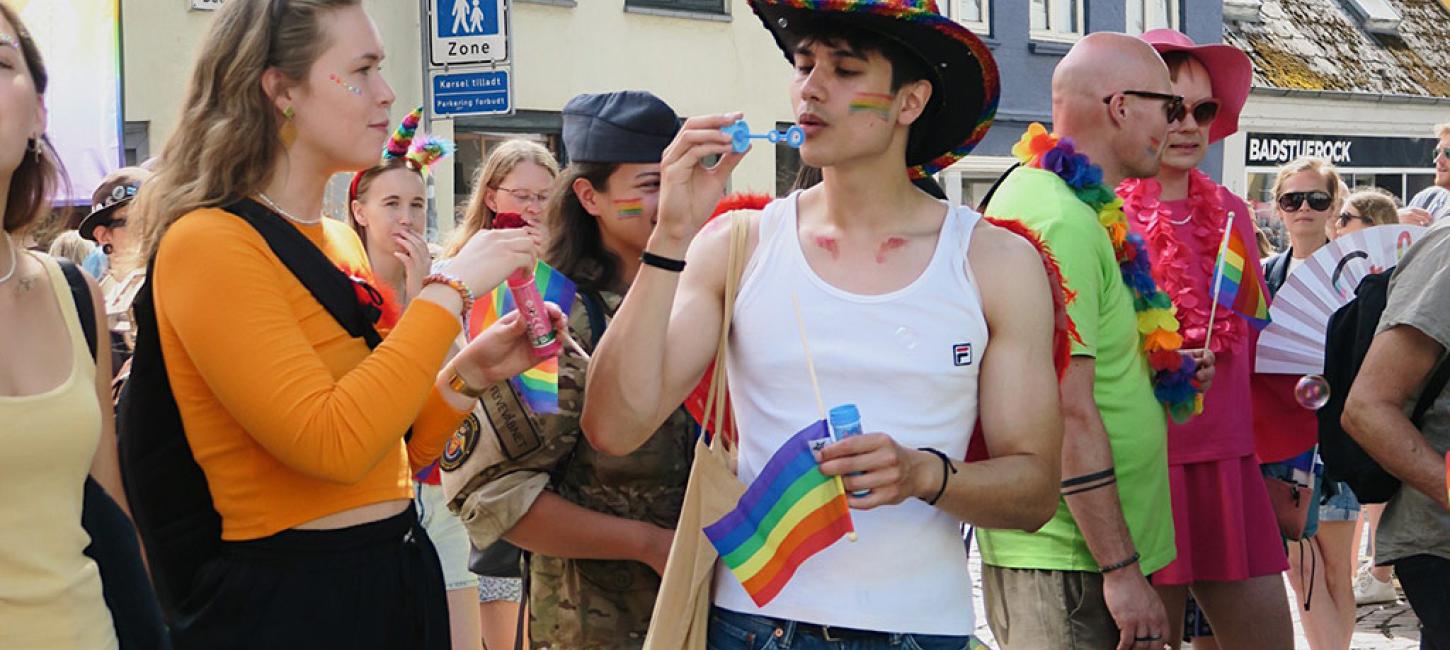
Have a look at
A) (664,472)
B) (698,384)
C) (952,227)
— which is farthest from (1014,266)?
(664,472)

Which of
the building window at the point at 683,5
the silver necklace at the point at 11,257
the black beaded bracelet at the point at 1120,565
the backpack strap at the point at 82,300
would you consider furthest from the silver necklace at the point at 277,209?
the building window at the point at 683,5

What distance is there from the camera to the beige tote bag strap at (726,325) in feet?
10.4

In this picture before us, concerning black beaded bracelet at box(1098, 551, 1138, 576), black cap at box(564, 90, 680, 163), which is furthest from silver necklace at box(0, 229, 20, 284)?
black beaded bracelet at box(1098, 551, 1138, 576)

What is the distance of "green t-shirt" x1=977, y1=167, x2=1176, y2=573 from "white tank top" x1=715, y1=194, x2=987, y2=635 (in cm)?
120

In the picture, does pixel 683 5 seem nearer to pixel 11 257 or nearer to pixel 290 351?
pixel 290 351

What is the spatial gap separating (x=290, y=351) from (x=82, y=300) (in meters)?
0.35

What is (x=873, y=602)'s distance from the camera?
3.01m

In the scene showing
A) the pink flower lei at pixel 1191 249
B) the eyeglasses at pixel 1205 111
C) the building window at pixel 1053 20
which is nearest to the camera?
the pink flower lei at pixel 1191 249

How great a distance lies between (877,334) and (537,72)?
14.1 metres

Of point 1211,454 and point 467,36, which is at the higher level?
point 467,36

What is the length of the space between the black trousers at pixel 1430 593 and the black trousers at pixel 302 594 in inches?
92.9

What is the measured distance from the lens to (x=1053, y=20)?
2305 cm

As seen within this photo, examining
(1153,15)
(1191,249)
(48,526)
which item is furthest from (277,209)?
(1153,15)

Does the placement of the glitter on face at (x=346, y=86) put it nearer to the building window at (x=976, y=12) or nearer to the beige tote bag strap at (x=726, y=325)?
the beige tote bag strap at (x=726, y=325)
